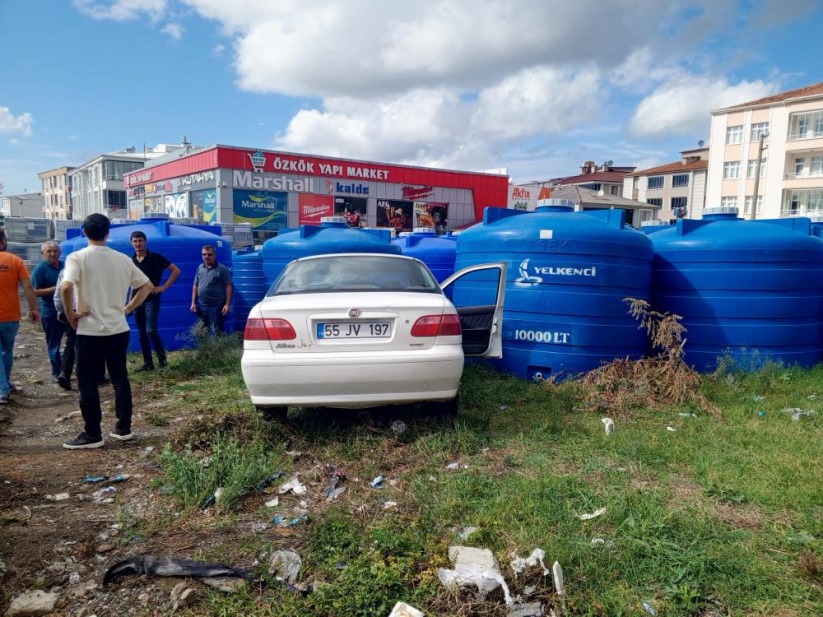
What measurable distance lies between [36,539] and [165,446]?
1510mm

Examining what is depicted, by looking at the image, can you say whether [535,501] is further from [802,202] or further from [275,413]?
[802,202]

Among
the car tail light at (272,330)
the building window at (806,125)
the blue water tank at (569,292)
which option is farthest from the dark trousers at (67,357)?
the building window at (806,125)

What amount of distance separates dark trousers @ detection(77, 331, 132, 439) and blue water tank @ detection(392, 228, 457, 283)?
222 inches

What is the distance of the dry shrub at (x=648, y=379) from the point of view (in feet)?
19.2

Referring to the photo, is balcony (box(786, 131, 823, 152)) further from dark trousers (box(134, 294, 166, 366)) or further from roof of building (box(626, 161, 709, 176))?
dark trousers (box(134, 294, 166, 366))

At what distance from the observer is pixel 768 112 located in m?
50.1

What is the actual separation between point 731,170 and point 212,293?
57.8 metres

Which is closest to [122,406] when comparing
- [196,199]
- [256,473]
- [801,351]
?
[256,473]

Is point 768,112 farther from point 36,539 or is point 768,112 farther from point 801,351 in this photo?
point 36,539

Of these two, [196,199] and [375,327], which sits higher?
[196,199]

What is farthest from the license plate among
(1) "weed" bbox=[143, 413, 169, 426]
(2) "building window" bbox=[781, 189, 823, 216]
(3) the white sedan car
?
(2) "building window" bbox=[781, 189, 823, 216]

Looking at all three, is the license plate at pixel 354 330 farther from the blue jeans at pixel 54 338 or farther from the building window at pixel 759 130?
the building window at pixel 759 130

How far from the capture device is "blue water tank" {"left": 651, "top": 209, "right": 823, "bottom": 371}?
7.11 metres

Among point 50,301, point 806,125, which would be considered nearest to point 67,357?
point 50,301
